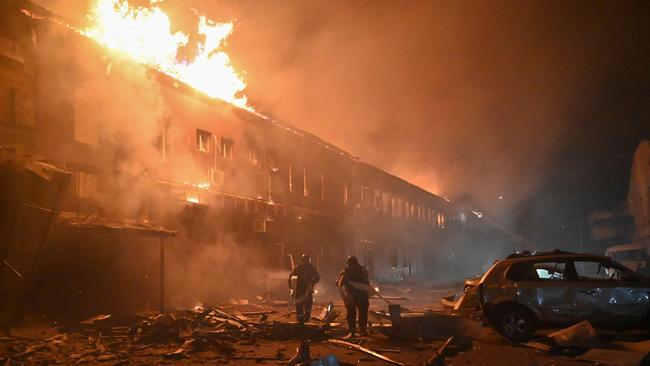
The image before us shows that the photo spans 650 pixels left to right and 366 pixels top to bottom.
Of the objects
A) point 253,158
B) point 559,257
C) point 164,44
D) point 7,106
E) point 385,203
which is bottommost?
point 559,257

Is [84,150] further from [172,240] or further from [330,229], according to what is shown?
[330,229]

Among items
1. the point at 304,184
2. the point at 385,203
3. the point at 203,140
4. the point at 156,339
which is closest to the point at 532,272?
the point at 156,339

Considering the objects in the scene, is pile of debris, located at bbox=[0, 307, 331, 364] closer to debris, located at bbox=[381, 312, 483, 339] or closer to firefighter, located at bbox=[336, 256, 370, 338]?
firefighter, located at bbox=[336, 256, 370, 338]

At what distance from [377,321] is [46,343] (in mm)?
7075

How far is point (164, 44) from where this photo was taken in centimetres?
1911

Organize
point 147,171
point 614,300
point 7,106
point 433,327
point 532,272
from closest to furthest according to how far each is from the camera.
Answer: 1. point 614,300
2. point 433,327
3. point 532,272
4. point 7,106
5. point 147,171

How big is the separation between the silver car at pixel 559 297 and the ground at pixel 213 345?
1.69ft

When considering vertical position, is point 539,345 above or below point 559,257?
below

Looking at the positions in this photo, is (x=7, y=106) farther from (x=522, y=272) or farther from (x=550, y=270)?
(x=550, y=270)

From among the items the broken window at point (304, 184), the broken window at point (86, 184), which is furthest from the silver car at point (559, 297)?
the broken window at point (304, 184)

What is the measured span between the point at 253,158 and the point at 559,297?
15355mm

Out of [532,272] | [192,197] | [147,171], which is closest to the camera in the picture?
[532,272]

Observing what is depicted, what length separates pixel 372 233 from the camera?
35875 mm

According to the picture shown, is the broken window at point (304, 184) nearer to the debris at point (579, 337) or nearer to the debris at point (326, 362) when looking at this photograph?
the debris at point (579, 337)
